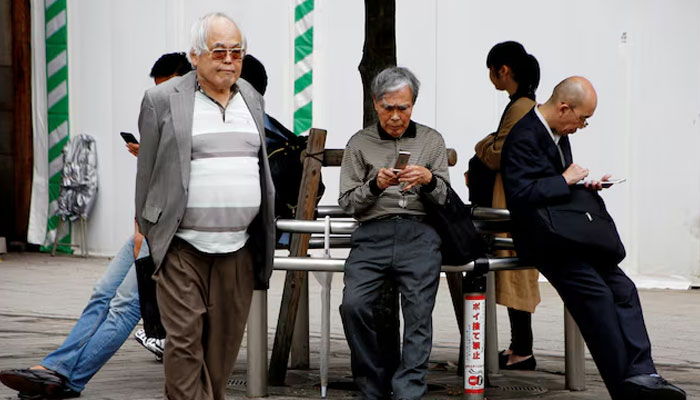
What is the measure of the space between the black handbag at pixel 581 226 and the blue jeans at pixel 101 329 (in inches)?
75.7

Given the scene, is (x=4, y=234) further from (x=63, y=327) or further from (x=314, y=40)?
(x=63, y=327)

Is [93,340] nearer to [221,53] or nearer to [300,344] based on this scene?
[300,344]

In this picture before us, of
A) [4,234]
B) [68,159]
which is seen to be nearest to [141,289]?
[68,159]

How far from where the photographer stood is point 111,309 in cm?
652

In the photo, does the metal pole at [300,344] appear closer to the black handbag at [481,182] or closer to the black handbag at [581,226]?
the black handbag at [481,182]

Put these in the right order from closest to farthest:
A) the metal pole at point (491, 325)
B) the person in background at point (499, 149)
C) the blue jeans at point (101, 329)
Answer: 1. the blue jeans at point (101, 329)
2. the metal pole at point (491, 325)
3. the person in background at point (499, 149)

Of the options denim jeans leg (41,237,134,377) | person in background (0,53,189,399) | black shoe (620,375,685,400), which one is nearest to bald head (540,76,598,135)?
black shoe (620,375,685,400)

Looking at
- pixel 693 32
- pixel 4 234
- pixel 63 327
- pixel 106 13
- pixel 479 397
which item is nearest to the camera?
pixel 479 397

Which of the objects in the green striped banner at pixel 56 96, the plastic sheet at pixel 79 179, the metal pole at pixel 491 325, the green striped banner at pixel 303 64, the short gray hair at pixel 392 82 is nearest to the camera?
the short gray hair at pixel 392 82

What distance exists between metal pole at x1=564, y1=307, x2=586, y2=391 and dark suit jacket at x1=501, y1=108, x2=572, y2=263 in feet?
2.28

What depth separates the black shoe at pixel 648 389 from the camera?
576 cm

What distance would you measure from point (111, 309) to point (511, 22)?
20.8 feet

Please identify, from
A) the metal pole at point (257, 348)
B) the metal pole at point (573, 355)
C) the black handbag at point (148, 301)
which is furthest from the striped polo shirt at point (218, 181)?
the metal pole at point (573, 355)

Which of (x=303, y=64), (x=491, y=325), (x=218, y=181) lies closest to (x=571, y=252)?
(x=491, y=325)
